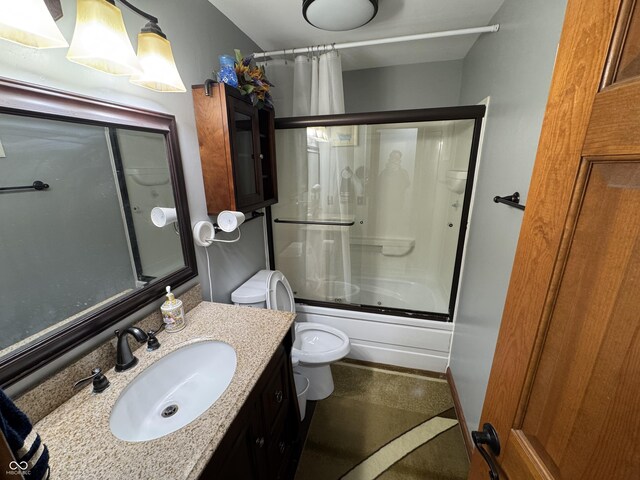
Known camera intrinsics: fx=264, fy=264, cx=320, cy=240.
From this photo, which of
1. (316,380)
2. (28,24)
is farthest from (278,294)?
(28,24)

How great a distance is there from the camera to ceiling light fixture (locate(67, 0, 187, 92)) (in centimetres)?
73

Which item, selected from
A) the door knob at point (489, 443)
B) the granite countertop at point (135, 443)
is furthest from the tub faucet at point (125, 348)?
the door knob at point (489, 443)

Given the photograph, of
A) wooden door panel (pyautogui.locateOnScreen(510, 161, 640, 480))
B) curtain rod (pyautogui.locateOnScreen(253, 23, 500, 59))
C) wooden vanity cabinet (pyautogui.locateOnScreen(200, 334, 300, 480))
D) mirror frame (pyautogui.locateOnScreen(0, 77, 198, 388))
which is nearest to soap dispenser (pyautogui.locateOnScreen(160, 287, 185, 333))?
mirror frame (pyautogui.locateOnScreen(0, 77, 198, 388))

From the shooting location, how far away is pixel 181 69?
1.23 m

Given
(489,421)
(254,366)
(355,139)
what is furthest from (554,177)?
(355,139)

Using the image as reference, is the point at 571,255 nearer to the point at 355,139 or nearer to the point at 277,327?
the point at 277,327

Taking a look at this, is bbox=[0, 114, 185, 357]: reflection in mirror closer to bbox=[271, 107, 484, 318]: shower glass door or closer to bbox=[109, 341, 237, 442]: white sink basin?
bbox=[109, 341, 237, 442]: white sink basin

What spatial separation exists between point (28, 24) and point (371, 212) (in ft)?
7.13

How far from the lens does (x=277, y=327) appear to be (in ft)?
3.76

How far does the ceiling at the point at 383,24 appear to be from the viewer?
4.60 ft

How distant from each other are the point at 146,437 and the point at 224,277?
0.86 meters

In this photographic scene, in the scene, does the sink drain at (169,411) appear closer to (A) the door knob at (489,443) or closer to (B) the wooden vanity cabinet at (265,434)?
(B) the wooden vanity cabinet at (265,434)

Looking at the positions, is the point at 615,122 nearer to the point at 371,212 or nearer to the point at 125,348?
the point at 125,348

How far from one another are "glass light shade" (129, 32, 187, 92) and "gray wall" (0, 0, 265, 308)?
4.7 inches
